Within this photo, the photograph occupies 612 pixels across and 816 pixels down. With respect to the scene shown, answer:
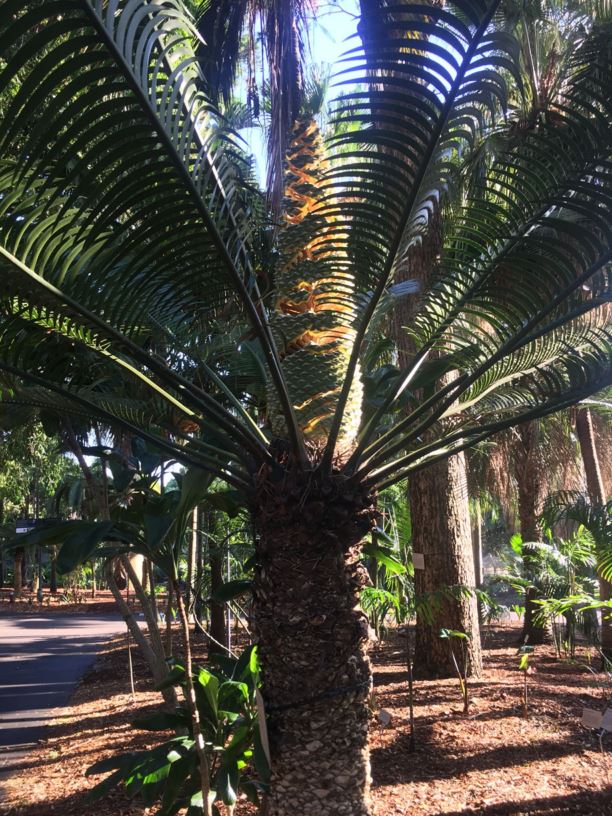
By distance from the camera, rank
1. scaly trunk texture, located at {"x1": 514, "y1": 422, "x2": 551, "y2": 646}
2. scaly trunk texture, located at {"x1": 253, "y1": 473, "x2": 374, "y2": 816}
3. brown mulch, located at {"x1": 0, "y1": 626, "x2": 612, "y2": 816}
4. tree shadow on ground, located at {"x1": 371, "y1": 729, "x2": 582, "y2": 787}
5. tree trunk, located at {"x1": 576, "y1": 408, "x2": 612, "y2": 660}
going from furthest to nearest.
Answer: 1. scaly trunk texture, located at {"x1": 514, "y1": 422, "x2": 551, "y2": 646}
2. tree trunk, located at {"x1": 576, "y1": 408, "x2": 612, "y2": 660}
3. tree shadow on ground, located at {"x1": 371, "y1": 729, "x2": 582, "y2": 787}
4. brown mulch, located at {"x1": 0, "y1": 626, "x2": 612, "y2": 816}
5. scaly trunk texture, located at {"x1": 253, "y1": 473, "x2": 374, "y2": 816}

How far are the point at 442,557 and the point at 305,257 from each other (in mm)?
4875

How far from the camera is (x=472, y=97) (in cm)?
241

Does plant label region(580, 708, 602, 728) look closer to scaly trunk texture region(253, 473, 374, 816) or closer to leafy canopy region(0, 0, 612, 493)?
scaly trunk texture region(253, 473, 374, 816)

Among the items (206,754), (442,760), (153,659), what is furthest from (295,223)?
(442,760)

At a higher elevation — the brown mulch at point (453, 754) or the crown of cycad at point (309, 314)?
the crown of cycad at point (309, 314)

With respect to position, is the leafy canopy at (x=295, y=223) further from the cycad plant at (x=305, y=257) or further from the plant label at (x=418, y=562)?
the plant label at (x=418, y=562)

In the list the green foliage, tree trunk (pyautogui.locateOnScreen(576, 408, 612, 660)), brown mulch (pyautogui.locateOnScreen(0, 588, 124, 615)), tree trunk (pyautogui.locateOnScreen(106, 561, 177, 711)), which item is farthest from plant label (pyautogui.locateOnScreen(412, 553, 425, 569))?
brown mulch (pyautogui.locateOnScreen(0, 588, 124, 615))

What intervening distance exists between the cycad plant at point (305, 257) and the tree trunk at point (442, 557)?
381 cm

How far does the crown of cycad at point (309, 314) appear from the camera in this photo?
3.20 meters

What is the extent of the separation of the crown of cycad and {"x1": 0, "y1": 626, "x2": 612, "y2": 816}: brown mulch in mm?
2563

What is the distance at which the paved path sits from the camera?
750cm

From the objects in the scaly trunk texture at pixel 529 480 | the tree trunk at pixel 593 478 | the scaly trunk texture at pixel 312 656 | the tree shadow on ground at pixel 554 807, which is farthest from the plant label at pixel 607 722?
the scaly trunk texture at pixel 529 480

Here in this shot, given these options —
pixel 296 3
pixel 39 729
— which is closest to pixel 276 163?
pixel 296 3

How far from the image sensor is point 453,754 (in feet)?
16.3
